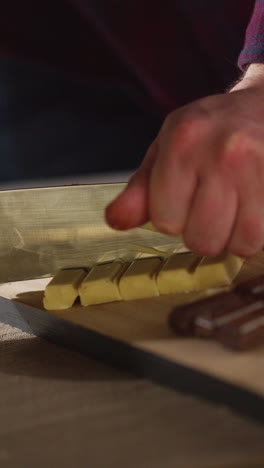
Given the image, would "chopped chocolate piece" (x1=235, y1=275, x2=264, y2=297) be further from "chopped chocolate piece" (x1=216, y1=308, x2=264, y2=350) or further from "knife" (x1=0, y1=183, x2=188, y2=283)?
"knife" (x1=0, y1=183, x2=188, y2=283)

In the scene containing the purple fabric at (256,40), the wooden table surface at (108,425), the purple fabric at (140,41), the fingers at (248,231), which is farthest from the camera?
the purple fabric at (140,41)

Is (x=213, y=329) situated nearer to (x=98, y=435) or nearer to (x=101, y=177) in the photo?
(x=98, y=435)

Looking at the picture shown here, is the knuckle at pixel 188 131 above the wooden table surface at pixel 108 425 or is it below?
above

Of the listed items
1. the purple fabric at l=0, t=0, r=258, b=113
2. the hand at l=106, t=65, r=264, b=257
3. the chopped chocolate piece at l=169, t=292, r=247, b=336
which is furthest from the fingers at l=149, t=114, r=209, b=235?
the purple fabric at l=0, t=0, r=258, b=113

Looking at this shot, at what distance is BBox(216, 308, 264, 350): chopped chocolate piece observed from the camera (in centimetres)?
77

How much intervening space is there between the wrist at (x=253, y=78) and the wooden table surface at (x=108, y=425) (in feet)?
1.83

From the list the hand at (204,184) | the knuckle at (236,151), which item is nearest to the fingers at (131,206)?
the hand at (204,184)

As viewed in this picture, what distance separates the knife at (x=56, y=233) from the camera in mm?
1123

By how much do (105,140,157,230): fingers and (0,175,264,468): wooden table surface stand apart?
0.72 ft

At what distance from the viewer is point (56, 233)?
1146 mm

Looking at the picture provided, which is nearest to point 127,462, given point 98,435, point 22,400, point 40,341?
point 98,435

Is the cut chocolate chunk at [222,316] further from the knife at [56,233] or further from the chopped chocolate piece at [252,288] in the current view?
the knife at [56,233]

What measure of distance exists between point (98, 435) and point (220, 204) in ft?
1.23

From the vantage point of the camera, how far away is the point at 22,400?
771 mm
